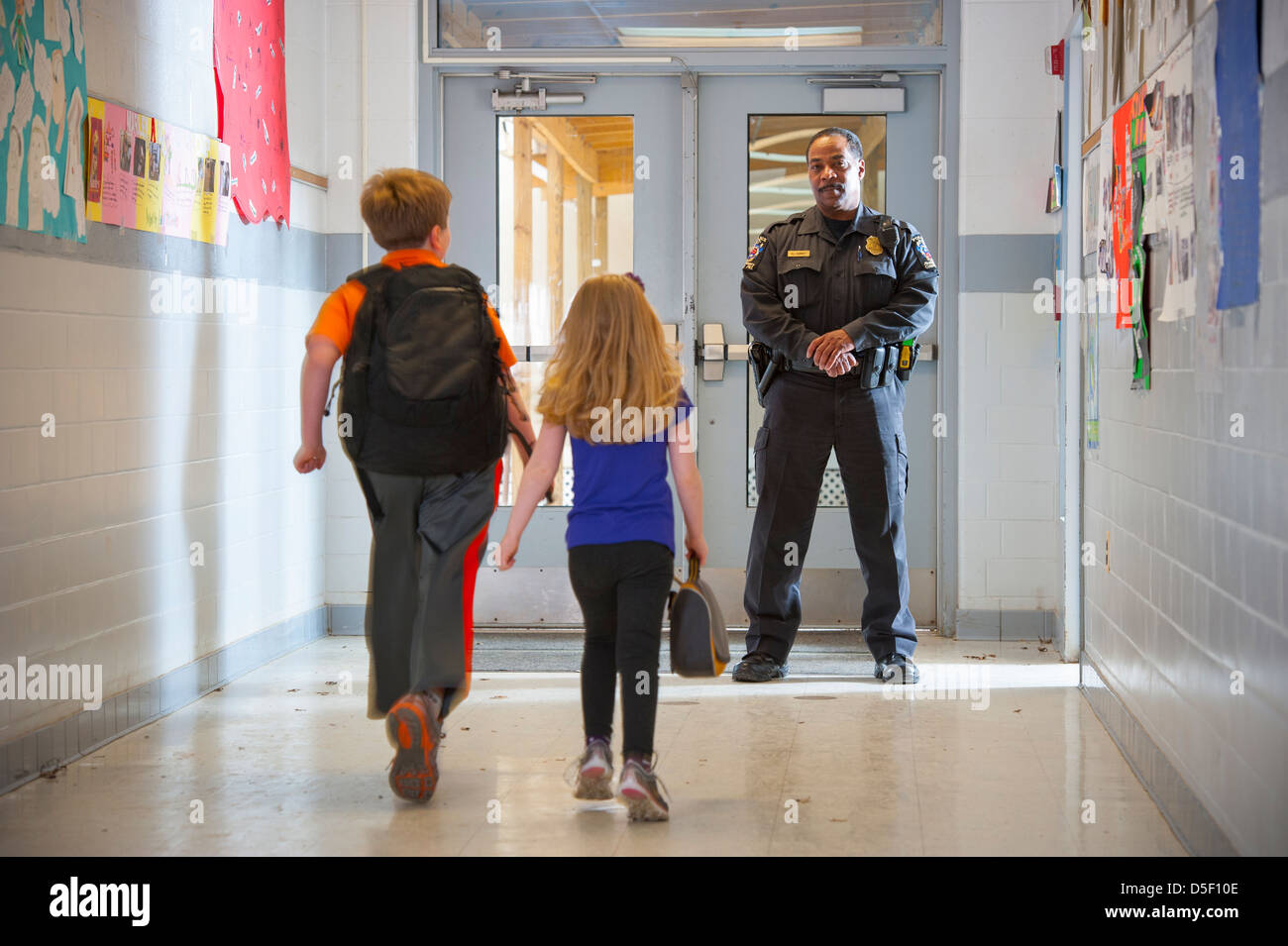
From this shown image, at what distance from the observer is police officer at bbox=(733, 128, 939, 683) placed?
4523mm

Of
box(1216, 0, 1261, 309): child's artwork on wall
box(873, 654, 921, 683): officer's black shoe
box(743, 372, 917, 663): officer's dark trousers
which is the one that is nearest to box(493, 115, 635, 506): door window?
box(743, 372, 917, 663): officer's dark trousers

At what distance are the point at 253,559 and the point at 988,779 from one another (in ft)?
8.58

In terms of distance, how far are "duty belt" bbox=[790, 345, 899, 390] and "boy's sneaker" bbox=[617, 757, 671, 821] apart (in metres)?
1.83

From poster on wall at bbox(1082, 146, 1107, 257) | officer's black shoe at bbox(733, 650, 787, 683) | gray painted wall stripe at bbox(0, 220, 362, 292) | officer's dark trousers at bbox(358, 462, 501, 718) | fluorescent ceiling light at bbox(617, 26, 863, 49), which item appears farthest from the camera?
fluorescent ceiling light at bbox(617, 26, 863, 49)

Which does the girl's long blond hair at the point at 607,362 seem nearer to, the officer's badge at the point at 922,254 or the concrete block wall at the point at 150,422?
the concrete block wall at the point at 150,422

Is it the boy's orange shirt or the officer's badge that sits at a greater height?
the officer's badge

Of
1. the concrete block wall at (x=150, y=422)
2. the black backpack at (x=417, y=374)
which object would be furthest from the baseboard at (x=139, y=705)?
the black backpack at (x=417, y=374)

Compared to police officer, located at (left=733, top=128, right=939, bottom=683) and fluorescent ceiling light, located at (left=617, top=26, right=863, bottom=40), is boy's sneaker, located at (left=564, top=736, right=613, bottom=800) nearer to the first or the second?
police officer, located at (left=733, top=128, right=939, bottom=683)

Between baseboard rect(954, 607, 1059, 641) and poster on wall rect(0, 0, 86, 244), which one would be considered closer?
poster on wall rect(0, 0, 86, 244)

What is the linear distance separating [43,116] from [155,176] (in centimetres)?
60

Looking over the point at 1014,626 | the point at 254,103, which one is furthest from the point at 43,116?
the point at 1014,626

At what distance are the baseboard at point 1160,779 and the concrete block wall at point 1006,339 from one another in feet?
3.77
